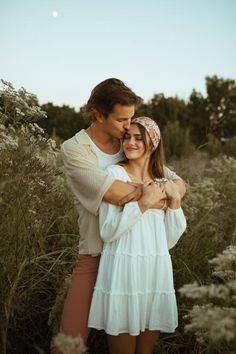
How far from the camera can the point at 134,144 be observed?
8.98 ft

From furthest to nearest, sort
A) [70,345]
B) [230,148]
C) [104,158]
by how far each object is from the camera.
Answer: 1. [230,148]
2. [104,158]
3. [70,345]

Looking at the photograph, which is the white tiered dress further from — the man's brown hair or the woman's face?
the man's brown hair

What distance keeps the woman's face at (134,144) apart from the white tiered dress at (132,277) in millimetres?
362

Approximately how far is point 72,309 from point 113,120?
1.20m

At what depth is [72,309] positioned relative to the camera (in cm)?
265

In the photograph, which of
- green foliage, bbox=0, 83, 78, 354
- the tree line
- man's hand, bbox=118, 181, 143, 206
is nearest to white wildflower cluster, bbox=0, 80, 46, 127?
green foliage, bbox=0, 83, 78, 354

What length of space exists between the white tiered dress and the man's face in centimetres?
50

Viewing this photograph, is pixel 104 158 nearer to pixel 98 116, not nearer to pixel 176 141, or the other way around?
pixel 98 116

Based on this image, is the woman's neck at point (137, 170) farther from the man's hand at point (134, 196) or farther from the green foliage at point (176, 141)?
the green foliage at point (176, 141)

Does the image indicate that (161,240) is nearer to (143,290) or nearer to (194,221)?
(143,290)

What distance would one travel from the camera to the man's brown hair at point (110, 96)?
2.75m

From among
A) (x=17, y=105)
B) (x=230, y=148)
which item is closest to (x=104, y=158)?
(x=17, y=105)

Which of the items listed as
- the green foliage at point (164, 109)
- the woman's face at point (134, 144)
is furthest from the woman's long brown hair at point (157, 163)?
the green foliage at point (164, 109)

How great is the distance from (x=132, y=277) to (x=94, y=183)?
58 cm
